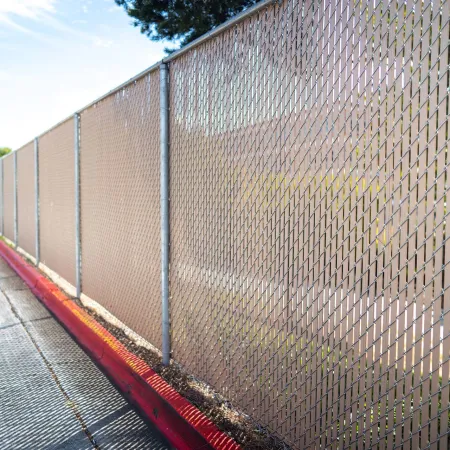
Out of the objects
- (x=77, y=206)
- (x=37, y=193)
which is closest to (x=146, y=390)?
(x=77, y=206)

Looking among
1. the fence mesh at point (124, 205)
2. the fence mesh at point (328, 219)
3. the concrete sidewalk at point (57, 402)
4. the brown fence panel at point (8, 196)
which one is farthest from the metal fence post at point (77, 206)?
the brown fence panel at point (8, 196)

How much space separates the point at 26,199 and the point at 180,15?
5175mm

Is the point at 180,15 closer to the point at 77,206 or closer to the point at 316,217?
the point at 77,206

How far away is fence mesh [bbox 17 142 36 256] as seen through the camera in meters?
9.59

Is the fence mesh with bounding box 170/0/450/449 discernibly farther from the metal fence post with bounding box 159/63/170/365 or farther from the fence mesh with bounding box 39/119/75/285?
the fence mesh with bounding box 39/119/75/285

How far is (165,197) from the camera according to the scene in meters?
4.06

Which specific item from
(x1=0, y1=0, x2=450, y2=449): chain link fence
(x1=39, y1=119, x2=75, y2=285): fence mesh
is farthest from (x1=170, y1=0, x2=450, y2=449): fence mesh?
(x1=39, y1=119, x2=75, y2=285): fence mesh

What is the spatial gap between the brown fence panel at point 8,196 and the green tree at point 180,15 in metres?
4.67

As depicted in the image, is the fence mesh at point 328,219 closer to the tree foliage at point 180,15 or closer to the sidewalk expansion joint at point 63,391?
the sidewalk expansion joint at point 63,391

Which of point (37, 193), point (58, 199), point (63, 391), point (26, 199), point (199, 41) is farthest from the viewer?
point (26, 199)

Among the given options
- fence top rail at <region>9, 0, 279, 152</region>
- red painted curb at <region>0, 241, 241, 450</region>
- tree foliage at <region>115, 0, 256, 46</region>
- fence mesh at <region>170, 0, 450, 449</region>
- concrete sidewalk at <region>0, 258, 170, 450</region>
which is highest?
tree foliage at <region>115, 0, 256, 46</region>

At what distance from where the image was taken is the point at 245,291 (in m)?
3.16

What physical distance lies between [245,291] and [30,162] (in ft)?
25.9

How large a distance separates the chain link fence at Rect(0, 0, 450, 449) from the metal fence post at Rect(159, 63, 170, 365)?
0.16 ft
